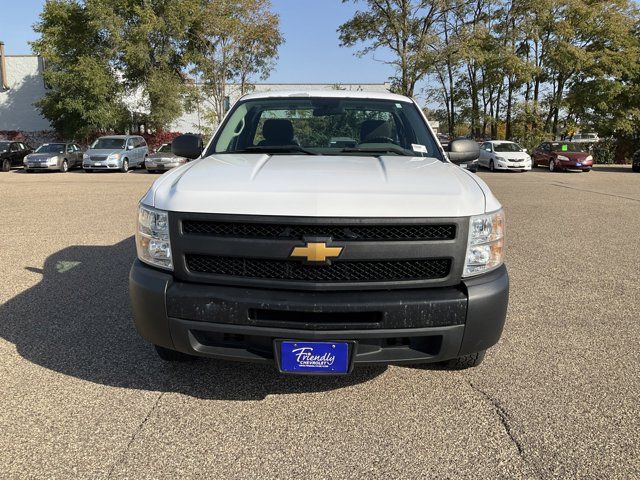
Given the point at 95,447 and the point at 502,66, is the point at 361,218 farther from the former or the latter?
the point at 502,66

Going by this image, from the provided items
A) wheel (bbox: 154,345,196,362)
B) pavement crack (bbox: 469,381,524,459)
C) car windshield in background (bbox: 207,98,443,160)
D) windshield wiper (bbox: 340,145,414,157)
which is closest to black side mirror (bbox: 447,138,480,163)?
car windshield in background (bbox: 207,98,443,160)

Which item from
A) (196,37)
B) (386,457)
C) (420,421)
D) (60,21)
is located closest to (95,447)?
(386,457)

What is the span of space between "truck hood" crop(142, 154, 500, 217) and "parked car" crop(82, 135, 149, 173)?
22058 mm

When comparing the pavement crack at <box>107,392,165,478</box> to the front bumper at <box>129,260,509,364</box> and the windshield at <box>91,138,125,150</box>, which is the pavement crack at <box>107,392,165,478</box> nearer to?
the front bumper at <box>129,260,509,364</box>

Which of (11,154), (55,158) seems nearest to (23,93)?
(11,154)

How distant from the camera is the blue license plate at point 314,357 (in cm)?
255

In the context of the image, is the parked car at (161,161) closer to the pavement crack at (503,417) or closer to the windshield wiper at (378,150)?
the windshield wiper at (378,150)

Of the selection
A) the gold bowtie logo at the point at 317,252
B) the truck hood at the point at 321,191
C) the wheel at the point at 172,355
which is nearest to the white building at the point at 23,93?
the truck hood at the point at 321,191

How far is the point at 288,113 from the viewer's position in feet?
13.6

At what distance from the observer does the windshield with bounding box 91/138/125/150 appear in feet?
78.3

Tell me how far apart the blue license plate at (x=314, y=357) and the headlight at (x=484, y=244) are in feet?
2.58

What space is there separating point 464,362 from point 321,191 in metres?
1.59

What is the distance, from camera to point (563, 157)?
24.1m

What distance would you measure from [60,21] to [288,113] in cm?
3332
